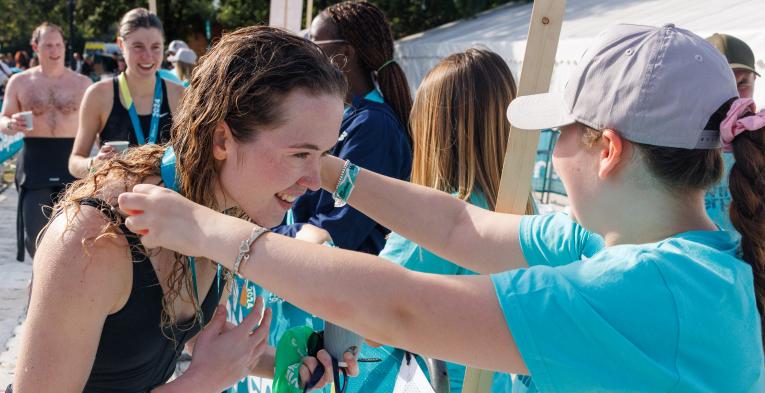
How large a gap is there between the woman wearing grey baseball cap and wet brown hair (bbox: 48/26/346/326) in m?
0.36

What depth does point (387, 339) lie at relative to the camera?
1365 mm

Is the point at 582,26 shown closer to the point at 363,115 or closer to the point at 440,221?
the point at 363,115

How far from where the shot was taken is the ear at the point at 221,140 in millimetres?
1861

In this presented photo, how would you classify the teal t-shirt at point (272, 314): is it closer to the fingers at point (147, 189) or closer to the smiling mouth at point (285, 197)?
the smiling mouth at point (285, 197)

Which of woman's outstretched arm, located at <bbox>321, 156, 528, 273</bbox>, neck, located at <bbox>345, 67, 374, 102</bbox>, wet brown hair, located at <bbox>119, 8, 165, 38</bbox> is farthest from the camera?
wet brown hair, located at <bbox>119, 8, 165, 38</bbox>

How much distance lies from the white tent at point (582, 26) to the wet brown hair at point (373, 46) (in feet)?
2.13

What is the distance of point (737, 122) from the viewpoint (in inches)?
55.1

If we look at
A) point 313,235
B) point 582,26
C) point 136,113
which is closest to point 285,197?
point 313,235

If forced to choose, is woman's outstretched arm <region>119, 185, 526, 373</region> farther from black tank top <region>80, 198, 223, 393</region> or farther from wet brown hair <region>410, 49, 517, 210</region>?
wet brown hair <region>410, 49, 517, 210</region>

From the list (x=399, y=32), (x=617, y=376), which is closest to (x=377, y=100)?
(x=617, y=376)

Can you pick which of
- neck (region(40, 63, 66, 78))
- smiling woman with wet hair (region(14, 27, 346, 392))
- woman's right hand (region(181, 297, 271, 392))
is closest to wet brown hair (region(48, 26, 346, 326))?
smiling woman with wet hair (region(14, 27, 346, 392))

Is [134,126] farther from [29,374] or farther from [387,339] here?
[387,339]

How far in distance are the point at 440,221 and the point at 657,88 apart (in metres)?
0.87

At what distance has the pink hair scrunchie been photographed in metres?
1.39
